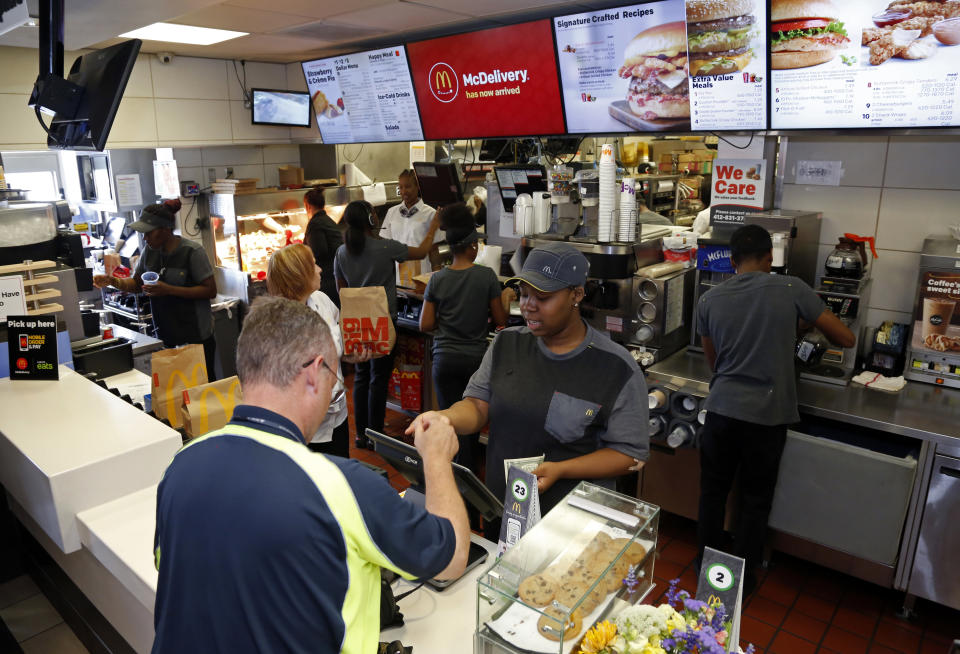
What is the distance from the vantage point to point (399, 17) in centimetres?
412

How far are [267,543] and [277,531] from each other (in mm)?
27

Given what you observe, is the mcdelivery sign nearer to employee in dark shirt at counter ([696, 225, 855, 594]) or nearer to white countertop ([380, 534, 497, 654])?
employee in dark shirt at counter ([696, 225, 855, 594])

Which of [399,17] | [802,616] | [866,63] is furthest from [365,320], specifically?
[866,63]

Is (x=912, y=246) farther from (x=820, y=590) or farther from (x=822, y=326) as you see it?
(x=820, y=590)

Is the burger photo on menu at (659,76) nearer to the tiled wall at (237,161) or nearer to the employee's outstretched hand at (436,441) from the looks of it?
the employee's outstretched hand at (436,441)

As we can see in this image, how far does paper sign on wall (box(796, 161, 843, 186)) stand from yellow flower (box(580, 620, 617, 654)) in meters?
3.09

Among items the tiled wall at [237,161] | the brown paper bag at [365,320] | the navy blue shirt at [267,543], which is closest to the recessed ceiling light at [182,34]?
the tiled wall at [237,161]

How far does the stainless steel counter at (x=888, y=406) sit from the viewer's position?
9.25 ft

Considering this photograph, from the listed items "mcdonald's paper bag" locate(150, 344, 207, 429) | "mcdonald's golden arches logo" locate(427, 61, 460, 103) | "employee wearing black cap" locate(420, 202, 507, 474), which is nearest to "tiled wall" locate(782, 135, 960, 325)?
"employee wearing black cap" locate(420, 202, 507, 474)

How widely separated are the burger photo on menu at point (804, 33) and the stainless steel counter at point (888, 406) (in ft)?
5.07

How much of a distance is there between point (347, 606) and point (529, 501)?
534mm

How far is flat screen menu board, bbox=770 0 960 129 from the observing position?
9.01 ft

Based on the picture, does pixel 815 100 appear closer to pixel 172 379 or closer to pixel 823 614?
pixel 823 614

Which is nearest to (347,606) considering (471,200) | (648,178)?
(471,200)
